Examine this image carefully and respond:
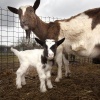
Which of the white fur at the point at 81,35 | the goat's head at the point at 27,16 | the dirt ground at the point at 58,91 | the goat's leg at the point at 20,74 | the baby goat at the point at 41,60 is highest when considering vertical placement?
the goat's head at the point at 27,16

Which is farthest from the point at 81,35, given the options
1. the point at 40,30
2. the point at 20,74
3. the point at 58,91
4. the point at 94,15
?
the point at 20,74

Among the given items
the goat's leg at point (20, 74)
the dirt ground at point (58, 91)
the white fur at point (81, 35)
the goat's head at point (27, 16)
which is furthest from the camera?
the goat's head at point (27, 16)

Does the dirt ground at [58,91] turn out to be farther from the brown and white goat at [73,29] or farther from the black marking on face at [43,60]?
the brown and white goat at [73,29]

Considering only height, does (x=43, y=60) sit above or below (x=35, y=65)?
above

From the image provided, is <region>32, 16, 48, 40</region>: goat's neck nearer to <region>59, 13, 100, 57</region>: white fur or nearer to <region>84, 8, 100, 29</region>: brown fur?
<region>59, 13, 100, 57</region>: white fur

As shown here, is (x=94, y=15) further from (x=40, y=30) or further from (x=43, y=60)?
(x=43, y=60)

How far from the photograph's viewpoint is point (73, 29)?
731cm

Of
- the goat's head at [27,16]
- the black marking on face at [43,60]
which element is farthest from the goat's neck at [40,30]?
the black marking on face at [43,60]

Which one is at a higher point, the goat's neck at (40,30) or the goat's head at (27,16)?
the goat's head at (27,16)

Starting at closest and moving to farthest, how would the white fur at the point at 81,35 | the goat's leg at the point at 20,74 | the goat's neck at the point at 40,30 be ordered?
the goat's leg at the point at 20,74
the white fur at the point at 81,35
the goat's neck at the point at 40,30

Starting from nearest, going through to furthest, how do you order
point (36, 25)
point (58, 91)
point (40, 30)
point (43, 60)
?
point (43, 60) → point (58, 91) → point (36, 25) → point (40, 30)

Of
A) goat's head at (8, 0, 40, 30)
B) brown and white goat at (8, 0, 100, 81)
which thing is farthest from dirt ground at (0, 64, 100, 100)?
goat's head at (8, 0, 40, 30)

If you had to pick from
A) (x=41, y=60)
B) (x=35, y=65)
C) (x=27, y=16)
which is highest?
(x=27, y=16)

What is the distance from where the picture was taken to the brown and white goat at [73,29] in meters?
6.91
